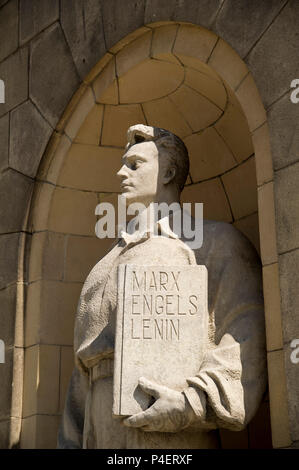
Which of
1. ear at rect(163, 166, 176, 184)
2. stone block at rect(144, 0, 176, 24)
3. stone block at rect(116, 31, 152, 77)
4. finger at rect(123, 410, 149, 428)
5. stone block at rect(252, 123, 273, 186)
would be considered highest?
stone block at rect(144, 0, 176, 24)

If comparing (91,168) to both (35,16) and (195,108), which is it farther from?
(35,16)

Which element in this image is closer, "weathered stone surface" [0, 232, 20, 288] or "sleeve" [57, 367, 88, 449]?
"sleeve" [57, 367, 88, 449]

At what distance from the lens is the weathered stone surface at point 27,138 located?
22.2 ft

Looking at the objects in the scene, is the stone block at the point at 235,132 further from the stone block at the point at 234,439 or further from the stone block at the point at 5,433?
the stone block at the point at 5,433

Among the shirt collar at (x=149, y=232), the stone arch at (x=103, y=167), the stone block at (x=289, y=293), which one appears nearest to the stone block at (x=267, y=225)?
the stone block at (x=289, y=293)

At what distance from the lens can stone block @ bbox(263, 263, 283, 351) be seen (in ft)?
16.1

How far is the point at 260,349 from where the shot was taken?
16.6 ft

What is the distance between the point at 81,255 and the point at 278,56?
2.16m

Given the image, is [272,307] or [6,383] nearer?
[272,307]

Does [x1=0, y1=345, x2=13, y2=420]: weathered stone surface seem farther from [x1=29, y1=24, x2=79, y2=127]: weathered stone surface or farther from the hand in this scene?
the hand

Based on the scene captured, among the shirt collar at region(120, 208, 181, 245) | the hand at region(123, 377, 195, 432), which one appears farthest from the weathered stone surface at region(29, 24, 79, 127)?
the hand at region(123, 377, 195, 432)

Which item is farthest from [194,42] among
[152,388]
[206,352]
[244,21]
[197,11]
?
[152,388]

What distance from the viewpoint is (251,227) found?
6242 millimetres
